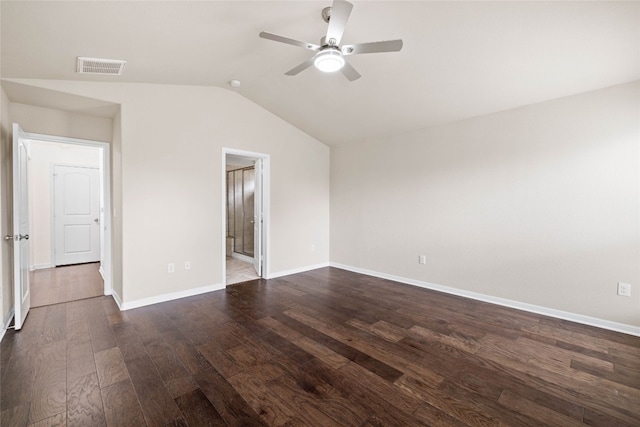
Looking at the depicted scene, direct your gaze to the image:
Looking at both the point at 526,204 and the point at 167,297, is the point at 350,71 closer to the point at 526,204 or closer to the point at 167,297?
the point at 526,204

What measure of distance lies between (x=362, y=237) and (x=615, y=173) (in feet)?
10.9

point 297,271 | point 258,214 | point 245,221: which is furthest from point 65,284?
point 297,271

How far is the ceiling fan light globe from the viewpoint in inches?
86.0

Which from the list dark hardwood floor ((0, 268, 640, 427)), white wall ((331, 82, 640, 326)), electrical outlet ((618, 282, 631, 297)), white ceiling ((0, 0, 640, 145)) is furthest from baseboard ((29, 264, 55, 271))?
electrical outlet ((618, 282, 631, 297))

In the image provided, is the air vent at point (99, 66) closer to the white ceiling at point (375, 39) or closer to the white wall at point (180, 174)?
the white ceiling at point (375, 39)

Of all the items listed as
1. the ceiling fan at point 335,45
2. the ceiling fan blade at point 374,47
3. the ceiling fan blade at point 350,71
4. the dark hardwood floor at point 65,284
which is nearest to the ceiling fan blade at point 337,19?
the ceiling fan at point 335,45

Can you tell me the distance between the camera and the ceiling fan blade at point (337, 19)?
1.77m

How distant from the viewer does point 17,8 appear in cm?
183

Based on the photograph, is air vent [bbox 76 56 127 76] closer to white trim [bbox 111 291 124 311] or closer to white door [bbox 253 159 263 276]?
white door [bbox 253 159 263 276]

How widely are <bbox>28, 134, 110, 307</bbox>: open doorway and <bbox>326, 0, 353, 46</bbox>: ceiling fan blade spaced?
5.09 metres

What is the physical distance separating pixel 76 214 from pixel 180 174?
13.0ft

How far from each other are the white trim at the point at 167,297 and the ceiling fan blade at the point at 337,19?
3506mm

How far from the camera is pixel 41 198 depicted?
552 centimetres

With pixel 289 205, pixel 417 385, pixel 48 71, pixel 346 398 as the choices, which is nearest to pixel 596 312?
pixel 417 385
